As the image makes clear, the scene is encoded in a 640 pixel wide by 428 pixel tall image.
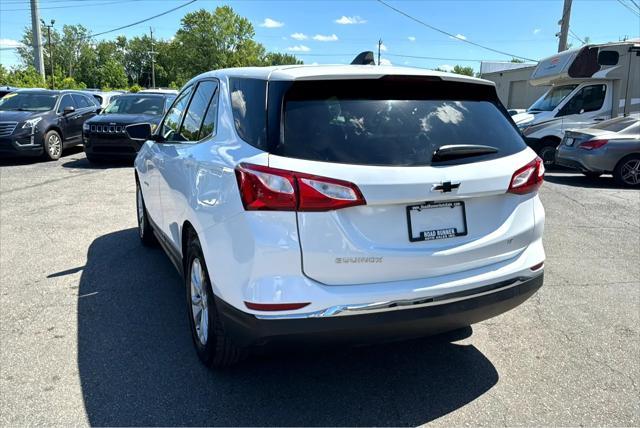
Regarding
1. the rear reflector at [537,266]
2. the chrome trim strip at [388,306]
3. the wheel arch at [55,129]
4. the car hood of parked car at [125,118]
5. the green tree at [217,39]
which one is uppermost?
the green tree at [217,39]

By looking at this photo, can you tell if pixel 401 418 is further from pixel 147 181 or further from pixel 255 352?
pixel 147 181

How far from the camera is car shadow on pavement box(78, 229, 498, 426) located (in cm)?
276

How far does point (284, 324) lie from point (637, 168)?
10.3 m

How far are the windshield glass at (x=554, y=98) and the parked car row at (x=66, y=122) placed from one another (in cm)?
949

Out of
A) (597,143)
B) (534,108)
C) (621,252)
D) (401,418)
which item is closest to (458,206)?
(401,418)

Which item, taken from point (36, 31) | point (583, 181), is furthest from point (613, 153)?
point (36, 31)

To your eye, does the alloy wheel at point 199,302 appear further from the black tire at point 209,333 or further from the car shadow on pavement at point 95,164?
the car shadow on pavement at point 95,164

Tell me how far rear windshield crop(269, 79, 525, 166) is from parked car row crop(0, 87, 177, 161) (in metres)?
9.54

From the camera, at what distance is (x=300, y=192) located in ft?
7.78

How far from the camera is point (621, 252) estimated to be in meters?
5.85

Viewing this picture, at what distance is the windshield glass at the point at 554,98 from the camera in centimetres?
1315

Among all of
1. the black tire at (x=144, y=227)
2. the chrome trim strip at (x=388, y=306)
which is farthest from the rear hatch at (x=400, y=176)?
the black tire at (x=144, y=227)

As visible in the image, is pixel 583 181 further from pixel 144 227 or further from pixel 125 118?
pixel 125 118

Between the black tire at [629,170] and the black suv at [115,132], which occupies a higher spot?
the black suv at [115,132]
